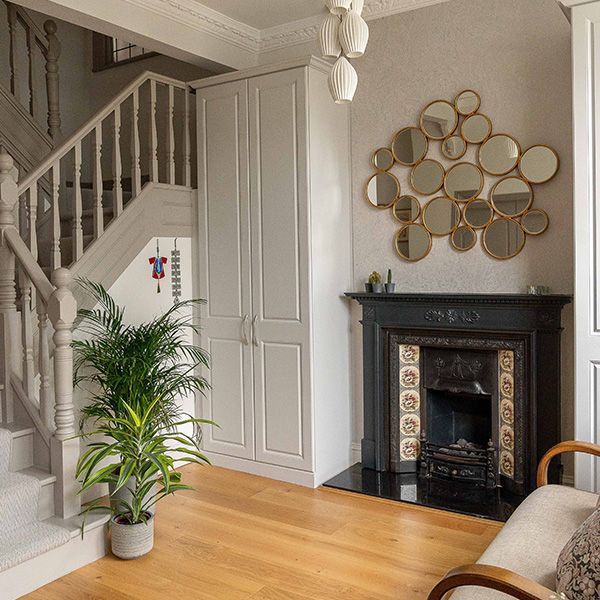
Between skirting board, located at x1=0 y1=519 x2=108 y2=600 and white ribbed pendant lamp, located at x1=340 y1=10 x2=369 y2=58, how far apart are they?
2.48 m

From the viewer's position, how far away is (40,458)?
3.34 metres

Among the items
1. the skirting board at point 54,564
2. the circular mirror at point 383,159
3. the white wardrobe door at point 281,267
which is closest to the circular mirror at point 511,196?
the circular mirror at point 383,159

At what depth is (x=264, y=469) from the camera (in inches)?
174

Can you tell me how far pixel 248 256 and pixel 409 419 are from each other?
1508 millimetres

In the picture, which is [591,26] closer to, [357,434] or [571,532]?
[571,532]

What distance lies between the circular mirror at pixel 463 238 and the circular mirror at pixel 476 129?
53cm

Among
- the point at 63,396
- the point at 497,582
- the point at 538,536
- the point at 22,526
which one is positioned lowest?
the point at 22,526

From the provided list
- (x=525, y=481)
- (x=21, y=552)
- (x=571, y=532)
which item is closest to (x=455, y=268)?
(x=525, y=481)

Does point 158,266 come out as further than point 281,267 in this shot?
Yes

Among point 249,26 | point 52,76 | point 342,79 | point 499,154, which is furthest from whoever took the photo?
point 52,76

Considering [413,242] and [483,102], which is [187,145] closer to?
[413,242]

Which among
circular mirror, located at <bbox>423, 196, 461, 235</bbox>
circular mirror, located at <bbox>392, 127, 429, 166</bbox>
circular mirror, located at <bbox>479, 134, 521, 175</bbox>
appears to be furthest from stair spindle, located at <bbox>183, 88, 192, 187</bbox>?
circular mirror, located at <bbox>479, 134, 521, 175</bbox>

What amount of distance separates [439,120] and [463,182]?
0.43 meters

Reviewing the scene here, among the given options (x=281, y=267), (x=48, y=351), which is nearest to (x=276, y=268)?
(x=281, y=267)
